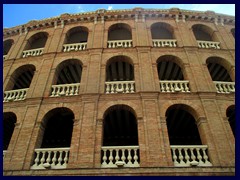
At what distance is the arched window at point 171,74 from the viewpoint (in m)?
11.2

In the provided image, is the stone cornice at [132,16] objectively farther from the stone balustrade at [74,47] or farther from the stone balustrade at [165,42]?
the stone balustrade at [74,47]

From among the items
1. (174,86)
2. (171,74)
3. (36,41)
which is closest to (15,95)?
(36,41)

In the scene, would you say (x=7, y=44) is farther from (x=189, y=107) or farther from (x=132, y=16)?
(x=189, y=107)

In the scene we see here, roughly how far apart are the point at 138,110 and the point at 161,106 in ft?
3.78

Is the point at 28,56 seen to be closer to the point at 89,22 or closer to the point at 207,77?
the point at 89,22

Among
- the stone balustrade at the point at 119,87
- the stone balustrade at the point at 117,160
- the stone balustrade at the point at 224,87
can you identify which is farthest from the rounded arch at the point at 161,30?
the stone balustrade at the point at 117,160

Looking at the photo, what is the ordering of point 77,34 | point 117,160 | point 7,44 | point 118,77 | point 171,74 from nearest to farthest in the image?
point 117,160 < point 171,74 < point 118,77 < point 77,34 < point 7,44

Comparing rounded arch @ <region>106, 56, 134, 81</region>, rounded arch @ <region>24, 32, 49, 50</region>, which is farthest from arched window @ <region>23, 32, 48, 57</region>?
rounded arch @ <region>106, 56, 134, 81</region>

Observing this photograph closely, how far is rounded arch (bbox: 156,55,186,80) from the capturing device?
41.6 feet

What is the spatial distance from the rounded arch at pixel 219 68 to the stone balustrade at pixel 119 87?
17.3ft

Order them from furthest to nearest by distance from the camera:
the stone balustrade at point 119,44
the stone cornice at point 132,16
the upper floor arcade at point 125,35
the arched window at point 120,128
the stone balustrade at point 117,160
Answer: the stone cornice at point 132,16
the upper floor arcade at point 125,35
the stone balustrade at point 119,44
the arched window at point 120,128
the stone balustrade at point 117,160

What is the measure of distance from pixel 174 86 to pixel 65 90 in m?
5.98

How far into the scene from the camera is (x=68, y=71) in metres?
13.8

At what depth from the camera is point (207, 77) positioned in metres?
11.5
